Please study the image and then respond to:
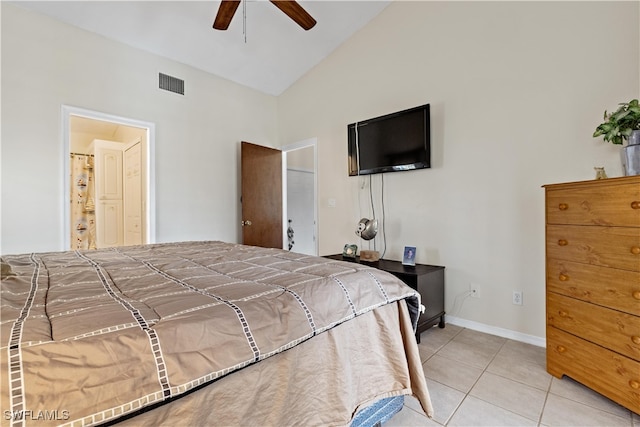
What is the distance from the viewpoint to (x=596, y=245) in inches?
64.4

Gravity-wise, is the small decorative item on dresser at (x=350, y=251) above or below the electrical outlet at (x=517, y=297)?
above

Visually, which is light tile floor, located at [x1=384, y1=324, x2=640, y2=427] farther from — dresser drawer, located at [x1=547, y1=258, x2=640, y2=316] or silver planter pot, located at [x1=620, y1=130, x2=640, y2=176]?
silver planter pot, located at [x1=620, y1=130, x2=640, y2=176]

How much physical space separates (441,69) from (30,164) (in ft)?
12.9

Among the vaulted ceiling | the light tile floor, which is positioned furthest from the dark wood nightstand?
the vaulted ceiling

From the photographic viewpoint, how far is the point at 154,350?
0.70 m

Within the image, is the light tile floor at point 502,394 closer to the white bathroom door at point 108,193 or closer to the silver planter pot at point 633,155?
the silver planter pot at point 633,155

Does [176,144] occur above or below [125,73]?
below

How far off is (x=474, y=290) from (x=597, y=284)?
3.58 ft

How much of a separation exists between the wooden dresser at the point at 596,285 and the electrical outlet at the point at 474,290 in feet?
2.41

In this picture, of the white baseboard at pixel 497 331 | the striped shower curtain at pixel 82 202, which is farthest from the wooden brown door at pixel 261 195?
the striped shower curtain at pixel 82 202

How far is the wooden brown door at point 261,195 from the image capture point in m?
4.02

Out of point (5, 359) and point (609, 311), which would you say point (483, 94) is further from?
point (5, 359)

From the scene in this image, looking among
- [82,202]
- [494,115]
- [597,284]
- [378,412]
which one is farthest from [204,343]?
[82,202]

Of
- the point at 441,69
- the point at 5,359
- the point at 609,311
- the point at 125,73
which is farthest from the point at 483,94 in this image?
the point at 125,73
